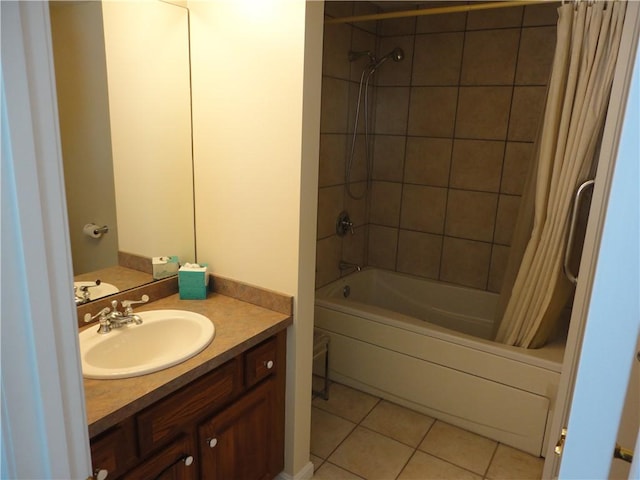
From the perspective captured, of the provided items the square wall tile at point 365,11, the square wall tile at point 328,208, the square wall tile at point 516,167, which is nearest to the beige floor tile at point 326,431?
the square wall tile at point 328,208

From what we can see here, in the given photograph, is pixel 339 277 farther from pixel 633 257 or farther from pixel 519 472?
pixel 633 257

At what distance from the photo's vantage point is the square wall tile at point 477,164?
2982mm

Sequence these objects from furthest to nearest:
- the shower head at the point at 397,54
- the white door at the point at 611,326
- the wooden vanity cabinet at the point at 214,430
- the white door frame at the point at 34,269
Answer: the shower head at the point at 397,54
the wooden vanity cabinet at the point at 214,430
the white door frame at the point at 34,269
the white door at the point at 611,326

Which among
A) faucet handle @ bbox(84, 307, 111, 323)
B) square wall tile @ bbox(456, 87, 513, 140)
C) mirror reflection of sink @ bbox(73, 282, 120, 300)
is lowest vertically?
faucet handle @ bbox(84, 307, 111, 323)

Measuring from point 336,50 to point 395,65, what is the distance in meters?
0.59

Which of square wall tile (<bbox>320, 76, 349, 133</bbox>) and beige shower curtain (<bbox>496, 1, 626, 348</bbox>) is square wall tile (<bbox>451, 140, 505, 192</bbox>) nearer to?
beige shower curtain (<bbox>496, 1, 626, 348</bbox>)

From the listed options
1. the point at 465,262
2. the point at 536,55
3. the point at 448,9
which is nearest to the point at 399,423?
the point at 465,262

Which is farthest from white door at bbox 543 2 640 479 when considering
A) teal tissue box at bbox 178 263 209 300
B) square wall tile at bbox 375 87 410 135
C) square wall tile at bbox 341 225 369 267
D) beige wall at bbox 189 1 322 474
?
square wall tile at bbox 375 87 410 135

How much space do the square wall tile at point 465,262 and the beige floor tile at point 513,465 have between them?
3.85ft

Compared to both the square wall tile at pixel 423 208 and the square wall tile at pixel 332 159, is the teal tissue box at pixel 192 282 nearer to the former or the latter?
the square wall tile at pixel 332 159

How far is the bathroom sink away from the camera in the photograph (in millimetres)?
1490

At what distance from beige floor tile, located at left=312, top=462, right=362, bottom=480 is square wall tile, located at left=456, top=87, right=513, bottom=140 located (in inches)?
84.4

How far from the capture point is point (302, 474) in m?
2.04

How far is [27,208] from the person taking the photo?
575 millimetres
